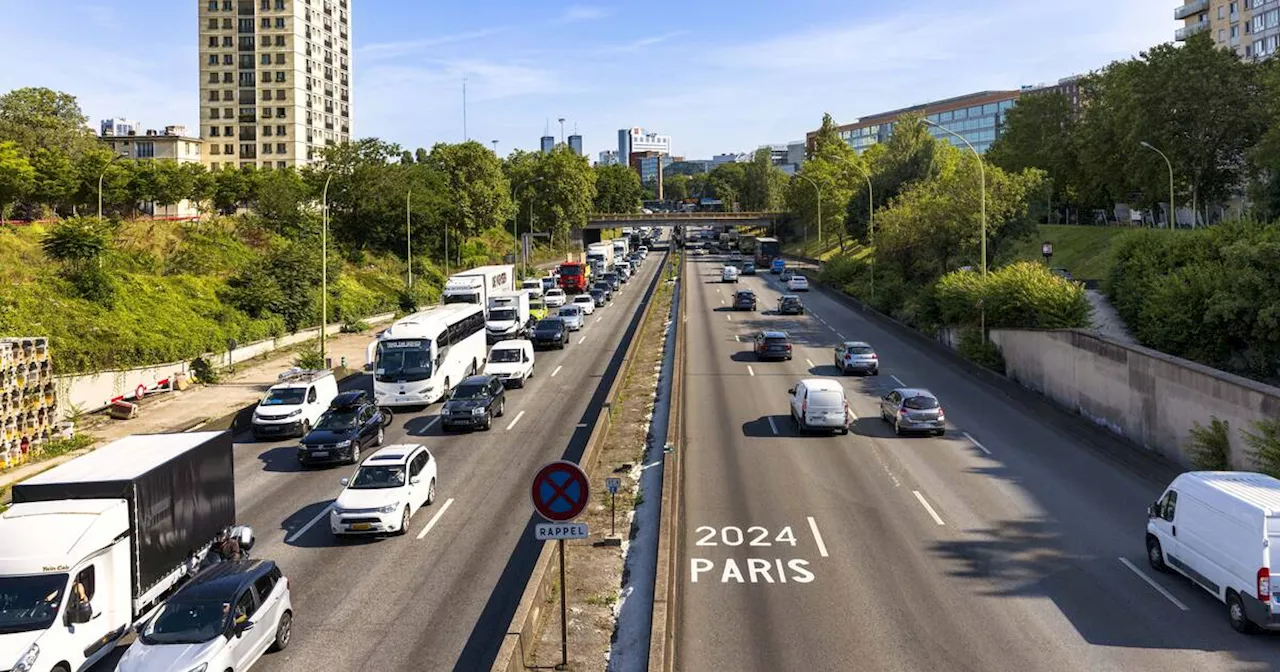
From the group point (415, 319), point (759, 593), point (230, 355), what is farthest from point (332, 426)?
point (230, 355)

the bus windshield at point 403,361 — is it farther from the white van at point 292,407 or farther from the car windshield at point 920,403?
the car windshield at point 920,403

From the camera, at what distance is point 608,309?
244 feet

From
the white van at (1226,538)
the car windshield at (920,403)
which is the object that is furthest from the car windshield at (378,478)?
the car windshield at (920,403)

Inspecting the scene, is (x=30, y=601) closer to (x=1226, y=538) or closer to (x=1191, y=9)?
(x=1226, y=538)

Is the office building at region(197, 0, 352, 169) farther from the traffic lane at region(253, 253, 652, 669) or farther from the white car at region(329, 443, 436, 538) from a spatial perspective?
the white car at region(329, 443, 436, 538)

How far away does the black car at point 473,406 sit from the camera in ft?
101

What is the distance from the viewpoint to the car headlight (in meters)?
12.0

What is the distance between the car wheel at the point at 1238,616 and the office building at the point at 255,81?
11810cm

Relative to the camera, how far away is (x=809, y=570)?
690 inches

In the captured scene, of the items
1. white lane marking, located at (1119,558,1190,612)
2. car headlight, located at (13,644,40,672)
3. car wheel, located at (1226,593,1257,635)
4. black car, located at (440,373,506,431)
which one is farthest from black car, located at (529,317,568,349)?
car headlight, located at (13,644,40,672)

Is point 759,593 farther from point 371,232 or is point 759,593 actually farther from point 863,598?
point 371,232

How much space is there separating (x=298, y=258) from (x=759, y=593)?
44.0m

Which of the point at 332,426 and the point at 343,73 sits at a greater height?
the point at 343,73

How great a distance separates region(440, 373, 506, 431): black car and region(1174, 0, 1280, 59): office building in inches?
3318
